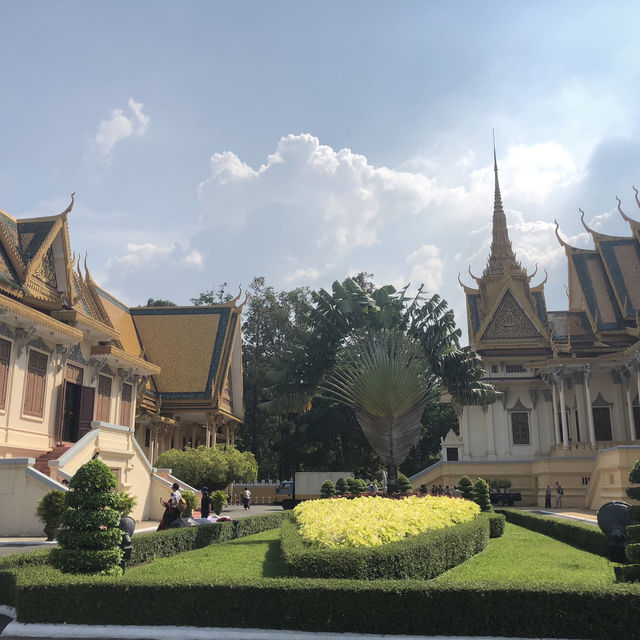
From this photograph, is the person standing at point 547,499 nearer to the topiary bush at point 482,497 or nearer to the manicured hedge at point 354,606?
the topiary bush at point 482,497

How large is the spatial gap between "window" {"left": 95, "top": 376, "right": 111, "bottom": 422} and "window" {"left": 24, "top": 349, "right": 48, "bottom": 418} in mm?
3997

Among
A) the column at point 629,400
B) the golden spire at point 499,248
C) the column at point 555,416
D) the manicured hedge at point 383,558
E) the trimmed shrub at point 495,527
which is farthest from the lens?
the golden spire at point 499,248

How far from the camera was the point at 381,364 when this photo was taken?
15.1 m

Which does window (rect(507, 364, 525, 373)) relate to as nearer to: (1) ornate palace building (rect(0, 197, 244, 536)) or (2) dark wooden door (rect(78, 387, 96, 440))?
(1) ornate palace building (rect(0, 197, 244, 536))

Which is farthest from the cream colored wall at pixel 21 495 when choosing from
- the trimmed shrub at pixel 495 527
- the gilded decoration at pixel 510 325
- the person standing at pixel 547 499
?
the gilded decoration at pixel 510 325

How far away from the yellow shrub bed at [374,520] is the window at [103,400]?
12.0 m

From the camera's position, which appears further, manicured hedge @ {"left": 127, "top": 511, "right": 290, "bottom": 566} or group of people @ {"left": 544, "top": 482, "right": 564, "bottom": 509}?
group of people @ {"left": 544, "top": 482, "right": 564, "bottom": 509}

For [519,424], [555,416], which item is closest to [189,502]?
[555,416]

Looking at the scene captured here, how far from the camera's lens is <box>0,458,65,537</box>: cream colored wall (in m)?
15.4

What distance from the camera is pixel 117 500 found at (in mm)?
8367

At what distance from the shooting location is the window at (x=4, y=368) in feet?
58.9

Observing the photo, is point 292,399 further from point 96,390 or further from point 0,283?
point 0,283

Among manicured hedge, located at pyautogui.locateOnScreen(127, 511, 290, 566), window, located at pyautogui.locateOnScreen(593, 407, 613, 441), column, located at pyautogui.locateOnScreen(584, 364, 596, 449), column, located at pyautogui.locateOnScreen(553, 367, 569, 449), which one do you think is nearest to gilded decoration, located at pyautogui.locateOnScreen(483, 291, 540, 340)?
column, located at pyautogui.locateOnScreen(553, 367, 569, 449)

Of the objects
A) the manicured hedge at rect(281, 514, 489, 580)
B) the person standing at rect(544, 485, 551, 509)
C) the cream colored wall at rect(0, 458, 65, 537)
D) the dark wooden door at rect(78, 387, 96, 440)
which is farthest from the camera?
the person standing at rect(544, 485, 551, 509)
